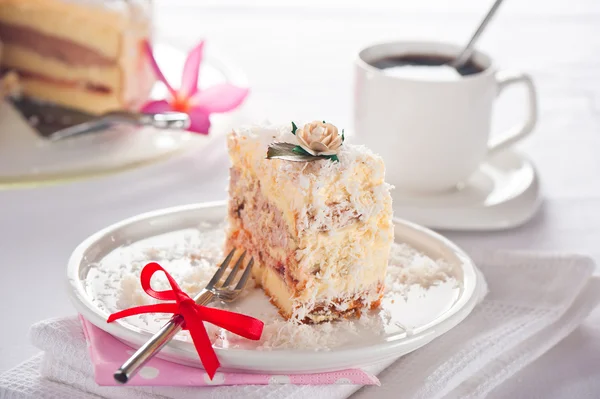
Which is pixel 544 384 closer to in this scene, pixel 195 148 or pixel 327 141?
pixel 327 141

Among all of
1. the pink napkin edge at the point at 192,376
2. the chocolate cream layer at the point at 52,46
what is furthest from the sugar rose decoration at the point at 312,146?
the chocolate cream layer at the point at 52,46

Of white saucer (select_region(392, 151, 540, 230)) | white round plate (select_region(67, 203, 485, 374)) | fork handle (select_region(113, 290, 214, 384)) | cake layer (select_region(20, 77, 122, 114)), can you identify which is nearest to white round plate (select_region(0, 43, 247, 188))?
cake layer (select_region(20, 77, 122, 114))

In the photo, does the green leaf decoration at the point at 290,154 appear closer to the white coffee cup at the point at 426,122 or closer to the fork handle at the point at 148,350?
the fork handle at the point at 148,350

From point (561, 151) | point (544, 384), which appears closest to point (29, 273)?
point (544, 384)

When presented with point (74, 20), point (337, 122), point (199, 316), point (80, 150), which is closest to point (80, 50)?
point (74, 20)

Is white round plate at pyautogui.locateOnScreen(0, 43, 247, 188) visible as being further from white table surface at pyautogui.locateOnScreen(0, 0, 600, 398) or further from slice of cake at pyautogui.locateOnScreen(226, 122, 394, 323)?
slice of cake at pyautogui.locateOnScreen(226, 122, 394, 323)

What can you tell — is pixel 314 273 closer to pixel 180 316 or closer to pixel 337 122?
pixel 180 316
